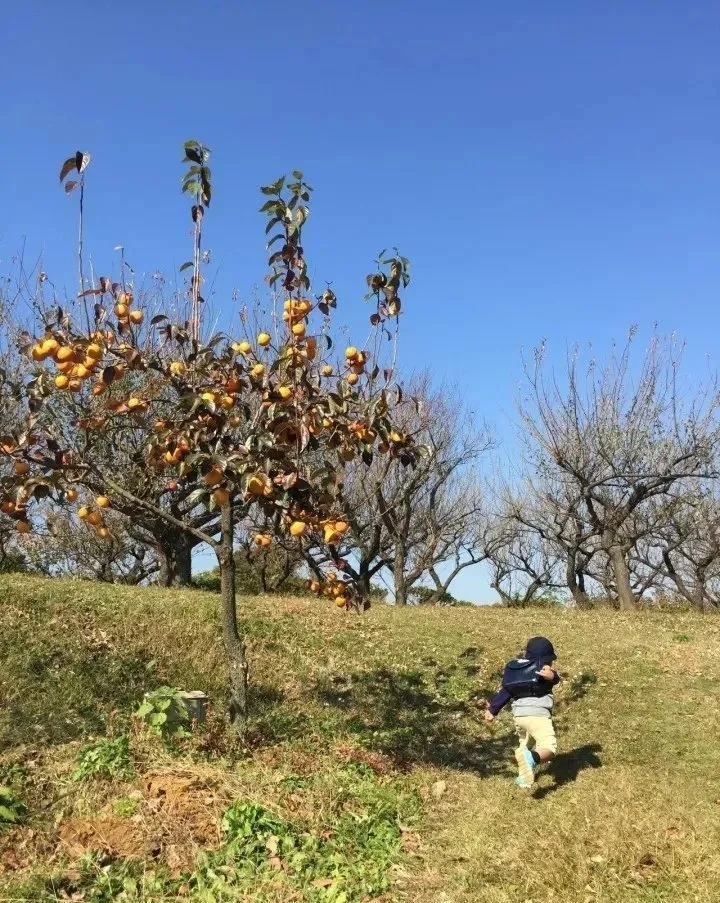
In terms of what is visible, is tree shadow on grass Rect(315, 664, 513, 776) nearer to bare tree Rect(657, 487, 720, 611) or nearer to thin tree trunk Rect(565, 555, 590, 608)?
thin tree trunk Rect(565, 555, 590, 608)

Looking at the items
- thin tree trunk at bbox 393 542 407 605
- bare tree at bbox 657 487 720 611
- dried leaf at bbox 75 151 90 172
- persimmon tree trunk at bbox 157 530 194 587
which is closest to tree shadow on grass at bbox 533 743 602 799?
dried leaf at bbox 75 151 90 172

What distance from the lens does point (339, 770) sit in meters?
5.77

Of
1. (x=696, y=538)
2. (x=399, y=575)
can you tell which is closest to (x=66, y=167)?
(x=399, y=575)

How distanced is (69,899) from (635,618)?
12058 mm

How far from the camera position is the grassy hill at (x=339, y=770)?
4.23m

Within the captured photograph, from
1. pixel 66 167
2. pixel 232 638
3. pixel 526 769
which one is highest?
pixel 66 167

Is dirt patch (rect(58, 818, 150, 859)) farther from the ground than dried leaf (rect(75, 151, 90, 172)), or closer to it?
closer to it

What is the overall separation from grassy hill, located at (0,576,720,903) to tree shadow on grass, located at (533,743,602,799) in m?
0.03

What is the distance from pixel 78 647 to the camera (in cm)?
869

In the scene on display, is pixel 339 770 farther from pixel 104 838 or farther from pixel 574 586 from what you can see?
pixel 574 586

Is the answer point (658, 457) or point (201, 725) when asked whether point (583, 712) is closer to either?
point (201, 725)

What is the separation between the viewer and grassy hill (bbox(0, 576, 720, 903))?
13.9ft

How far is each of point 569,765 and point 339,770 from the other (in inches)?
84.1

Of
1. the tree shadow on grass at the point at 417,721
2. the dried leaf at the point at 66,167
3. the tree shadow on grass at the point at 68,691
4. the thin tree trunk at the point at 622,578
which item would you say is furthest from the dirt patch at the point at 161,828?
the thin tree trunk at the point at 622,578
